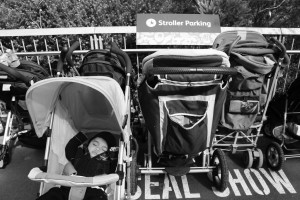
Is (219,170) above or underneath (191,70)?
underneath

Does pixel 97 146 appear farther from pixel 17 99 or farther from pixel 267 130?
pixel 267 130

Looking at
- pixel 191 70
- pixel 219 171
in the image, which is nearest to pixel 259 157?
pixel 219 171

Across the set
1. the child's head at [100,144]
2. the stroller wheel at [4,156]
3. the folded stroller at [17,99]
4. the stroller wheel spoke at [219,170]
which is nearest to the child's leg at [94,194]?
the child's head at [100,144]

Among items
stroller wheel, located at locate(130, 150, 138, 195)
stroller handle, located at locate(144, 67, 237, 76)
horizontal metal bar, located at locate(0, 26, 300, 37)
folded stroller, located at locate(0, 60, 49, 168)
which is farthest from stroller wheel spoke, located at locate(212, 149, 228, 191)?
folded stroller, located at locate(0, 60, 49, 168)

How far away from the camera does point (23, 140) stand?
4105 millimetres

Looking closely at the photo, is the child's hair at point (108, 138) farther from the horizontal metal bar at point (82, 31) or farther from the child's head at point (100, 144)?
the horizontal metal bar at point (82, 31)

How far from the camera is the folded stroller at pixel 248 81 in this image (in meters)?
2.99

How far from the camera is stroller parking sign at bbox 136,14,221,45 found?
400 cm

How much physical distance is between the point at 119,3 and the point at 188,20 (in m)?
1.50

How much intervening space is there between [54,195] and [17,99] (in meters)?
1.54

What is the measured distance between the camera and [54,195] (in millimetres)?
2525

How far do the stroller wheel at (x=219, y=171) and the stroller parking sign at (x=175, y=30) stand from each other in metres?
1.66

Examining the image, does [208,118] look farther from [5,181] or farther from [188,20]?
[5,181]

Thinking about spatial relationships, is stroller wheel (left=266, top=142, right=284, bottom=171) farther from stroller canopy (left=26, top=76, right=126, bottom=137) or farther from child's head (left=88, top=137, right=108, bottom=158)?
child's head (left=88, top=137, right=108, bottom=158)
